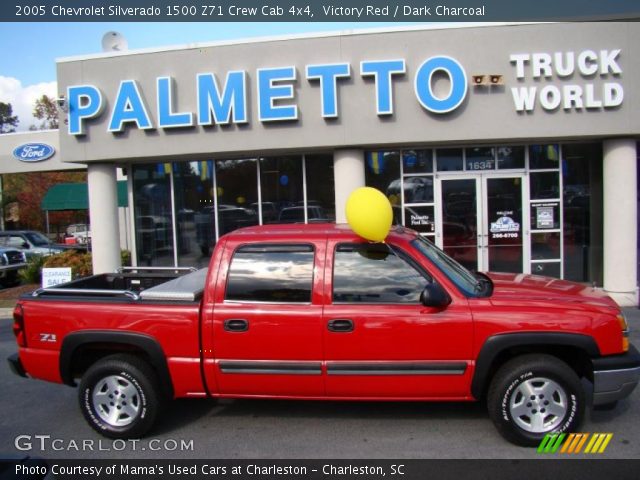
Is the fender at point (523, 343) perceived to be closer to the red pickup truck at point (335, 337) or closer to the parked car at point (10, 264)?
the red pickup truck at point (335, 337)

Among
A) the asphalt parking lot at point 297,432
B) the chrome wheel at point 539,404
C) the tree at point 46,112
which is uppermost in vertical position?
the tree at point 46,112

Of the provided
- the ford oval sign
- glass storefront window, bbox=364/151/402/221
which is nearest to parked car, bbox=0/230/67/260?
the ford oval sign

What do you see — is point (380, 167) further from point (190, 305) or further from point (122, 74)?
point (190, 305)

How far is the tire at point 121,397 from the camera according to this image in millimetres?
4332

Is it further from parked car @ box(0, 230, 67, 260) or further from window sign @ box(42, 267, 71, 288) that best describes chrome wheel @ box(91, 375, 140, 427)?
parked car @ box(0, 230, 67, 260)

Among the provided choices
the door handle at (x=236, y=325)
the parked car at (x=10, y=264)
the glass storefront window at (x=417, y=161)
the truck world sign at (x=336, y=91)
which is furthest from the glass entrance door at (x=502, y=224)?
the parked car at (x=10, y=264)

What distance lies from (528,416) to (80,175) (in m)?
32.5

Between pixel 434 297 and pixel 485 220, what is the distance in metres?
7.64

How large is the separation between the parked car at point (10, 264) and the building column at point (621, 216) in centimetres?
1542

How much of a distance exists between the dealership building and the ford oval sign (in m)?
5.96

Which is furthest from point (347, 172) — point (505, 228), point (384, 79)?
point (505, 228)

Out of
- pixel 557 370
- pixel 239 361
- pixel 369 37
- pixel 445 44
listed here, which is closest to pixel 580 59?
pixel 445 44

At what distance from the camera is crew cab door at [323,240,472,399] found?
4.04 m

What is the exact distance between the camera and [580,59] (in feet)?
32.0
